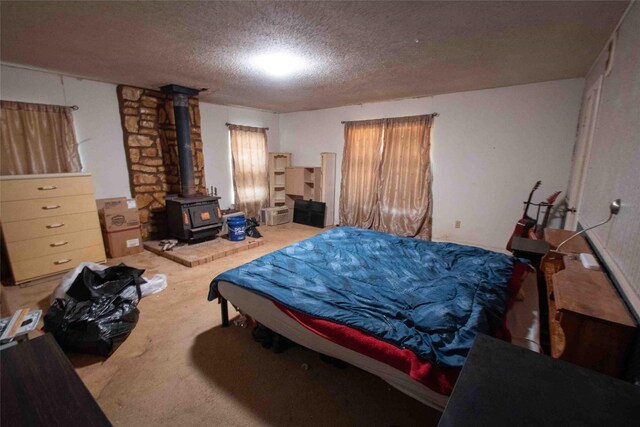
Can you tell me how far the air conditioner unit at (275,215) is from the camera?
5254 millimetres

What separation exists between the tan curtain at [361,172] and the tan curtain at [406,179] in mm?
141

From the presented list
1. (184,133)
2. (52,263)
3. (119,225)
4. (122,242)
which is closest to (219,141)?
(184,133)

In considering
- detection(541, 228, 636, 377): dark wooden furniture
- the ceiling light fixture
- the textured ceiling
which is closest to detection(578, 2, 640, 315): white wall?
detection(541, 228, 636, 377): dark wooden furniture

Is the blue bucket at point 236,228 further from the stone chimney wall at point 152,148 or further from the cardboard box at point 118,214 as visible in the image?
the cardboard box at point 118,214

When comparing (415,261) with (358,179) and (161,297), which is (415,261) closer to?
(161,297)

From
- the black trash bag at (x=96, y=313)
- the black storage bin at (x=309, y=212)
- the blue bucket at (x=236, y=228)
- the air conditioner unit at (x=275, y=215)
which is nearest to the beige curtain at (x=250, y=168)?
the air conditioner unit at (x=275, y=215)

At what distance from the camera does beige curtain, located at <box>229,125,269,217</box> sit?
4.96 metres

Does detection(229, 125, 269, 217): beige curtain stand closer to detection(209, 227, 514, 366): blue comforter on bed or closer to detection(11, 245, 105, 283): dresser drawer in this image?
detection(11, 245, 105, 283): dresser drawer

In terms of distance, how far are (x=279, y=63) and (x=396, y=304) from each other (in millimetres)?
2432

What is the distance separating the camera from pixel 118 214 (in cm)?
339

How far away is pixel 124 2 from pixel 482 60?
2.89 meters

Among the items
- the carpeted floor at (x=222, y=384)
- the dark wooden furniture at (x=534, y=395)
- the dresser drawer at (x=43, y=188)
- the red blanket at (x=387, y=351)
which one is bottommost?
the carpeted floor at (x=222, y=384)

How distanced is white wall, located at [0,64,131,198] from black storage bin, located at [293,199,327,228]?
287cm

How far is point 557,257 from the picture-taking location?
1.64 metres
